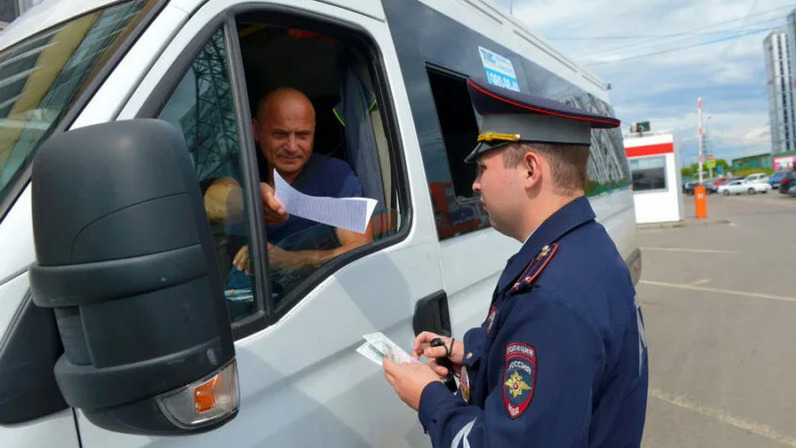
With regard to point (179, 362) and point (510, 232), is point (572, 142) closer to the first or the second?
point (510, 232)

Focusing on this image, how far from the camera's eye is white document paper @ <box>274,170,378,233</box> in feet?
4.97

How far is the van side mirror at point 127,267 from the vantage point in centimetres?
86

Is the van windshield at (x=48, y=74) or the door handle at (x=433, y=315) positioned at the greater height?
the van windshield at (x=48, y=74)

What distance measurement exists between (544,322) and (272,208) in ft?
2.67

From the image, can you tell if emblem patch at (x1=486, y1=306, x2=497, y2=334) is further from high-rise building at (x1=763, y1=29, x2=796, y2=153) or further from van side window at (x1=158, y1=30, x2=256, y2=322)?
high-rise building at (x1=763, y1=29, x2=796, y2=153)

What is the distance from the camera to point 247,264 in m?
1.49

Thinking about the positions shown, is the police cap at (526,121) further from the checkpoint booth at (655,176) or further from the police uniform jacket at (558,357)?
the checkpoint booth at (655,176)

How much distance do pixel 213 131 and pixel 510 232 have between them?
76 centimetres

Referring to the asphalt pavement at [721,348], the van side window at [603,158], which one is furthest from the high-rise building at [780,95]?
the van side window at [603,158]

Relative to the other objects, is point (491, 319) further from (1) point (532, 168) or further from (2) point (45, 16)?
(2) point (45, 16)

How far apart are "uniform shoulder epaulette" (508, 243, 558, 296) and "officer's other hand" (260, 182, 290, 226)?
67 centimetres

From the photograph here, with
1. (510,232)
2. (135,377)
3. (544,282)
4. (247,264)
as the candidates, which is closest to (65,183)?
(135,377)

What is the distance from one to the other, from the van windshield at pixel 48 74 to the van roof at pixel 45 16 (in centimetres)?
3

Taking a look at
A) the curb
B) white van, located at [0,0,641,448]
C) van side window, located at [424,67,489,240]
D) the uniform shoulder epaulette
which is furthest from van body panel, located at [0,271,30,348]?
the curb
